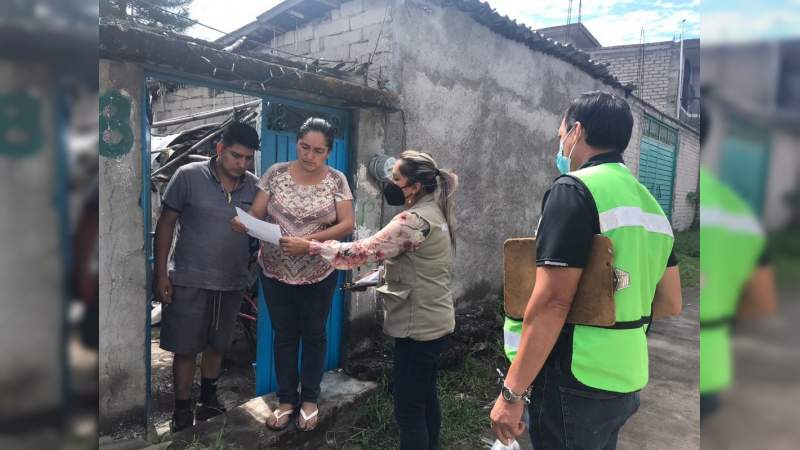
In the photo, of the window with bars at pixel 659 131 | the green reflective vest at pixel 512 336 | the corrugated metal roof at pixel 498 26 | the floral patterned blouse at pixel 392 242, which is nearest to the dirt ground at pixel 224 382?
the floral patterned blouse at pixel 392 242

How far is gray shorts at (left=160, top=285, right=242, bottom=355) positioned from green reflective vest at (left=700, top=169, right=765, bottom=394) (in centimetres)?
277

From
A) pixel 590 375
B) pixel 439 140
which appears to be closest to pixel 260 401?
pixel 590 375

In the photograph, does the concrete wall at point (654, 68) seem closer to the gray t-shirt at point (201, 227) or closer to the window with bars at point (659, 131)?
the window with bars at point (659, 131)

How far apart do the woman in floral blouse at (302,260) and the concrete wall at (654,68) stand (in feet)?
42.8

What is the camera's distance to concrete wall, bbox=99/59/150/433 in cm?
253

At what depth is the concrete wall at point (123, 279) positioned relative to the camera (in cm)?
253

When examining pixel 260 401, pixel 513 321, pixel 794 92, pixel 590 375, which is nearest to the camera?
pixel 794 92

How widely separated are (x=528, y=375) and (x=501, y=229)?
443 cm

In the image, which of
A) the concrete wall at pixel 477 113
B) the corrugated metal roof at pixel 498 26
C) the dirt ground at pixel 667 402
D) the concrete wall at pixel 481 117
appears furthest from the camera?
the corrugated metal roof at pixel 498 26

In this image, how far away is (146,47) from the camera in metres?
2.42

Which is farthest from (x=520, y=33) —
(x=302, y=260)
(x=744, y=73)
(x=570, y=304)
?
(x=744, y=73)

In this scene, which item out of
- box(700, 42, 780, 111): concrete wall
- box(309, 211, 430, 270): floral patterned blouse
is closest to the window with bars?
box(309, 211, 430, 270): floral patterned blouse

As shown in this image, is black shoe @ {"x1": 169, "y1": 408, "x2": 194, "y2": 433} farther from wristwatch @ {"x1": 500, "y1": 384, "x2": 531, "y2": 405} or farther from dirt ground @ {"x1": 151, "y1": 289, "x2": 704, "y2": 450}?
wristwatch @ {"x1": 500, "y1": 384, "x2": 531, "y2": 405}

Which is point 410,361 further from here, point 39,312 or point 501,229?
point 501,229
